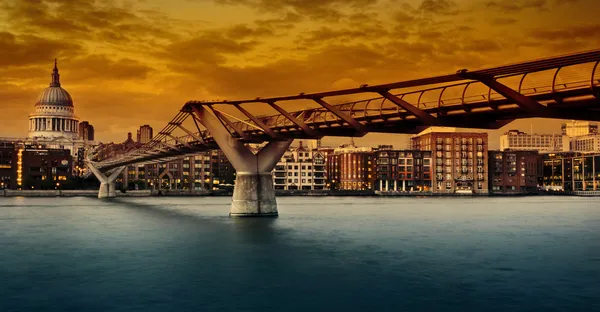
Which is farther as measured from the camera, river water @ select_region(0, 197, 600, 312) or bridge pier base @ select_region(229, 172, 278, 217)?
bridge pier base @ select_region(229, 172, 278, 217)

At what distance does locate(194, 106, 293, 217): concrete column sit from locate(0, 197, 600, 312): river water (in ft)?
16.7

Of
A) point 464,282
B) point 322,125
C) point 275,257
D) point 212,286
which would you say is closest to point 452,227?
point 322,125

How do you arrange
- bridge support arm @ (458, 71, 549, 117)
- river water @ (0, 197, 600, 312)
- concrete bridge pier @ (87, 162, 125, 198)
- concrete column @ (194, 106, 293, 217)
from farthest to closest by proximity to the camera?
concrete bridge pier @ (87, 162, 125, 198)
concrete column @ (194, 106, 293, 217)
bridge support arm @ (458, 71, 549, 117)
river water @ (0, 197, 600, 312)

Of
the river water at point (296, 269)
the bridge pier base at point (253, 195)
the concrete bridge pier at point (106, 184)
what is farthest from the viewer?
the concrete bridge pier at point (106, 184)

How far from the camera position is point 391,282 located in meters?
36.1

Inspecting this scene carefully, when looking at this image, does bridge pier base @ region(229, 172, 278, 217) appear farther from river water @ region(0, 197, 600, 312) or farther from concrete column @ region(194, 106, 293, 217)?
river water @ region(0, 197, 600, 312)

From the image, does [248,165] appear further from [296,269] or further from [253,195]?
[296,269]

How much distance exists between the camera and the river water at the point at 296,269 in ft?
102

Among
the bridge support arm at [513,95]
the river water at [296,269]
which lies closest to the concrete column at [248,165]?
the river water at [296,269]

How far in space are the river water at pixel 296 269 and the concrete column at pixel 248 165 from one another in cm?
510

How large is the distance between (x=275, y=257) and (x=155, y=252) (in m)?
9.18

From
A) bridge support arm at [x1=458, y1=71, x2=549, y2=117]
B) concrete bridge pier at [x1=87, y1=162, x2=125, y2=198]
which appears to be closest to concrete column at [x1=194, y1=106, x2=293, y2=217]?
bridge support arm at [x1=458, y1=71, x2=549, y2=117]

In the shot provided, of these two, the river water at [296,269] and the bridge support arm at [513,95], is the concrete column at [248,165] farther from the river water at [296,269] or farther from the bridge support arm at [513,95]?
the bridge support arm at [513,95]

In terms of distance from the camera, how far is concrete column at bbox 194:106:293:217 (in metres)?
73.1
